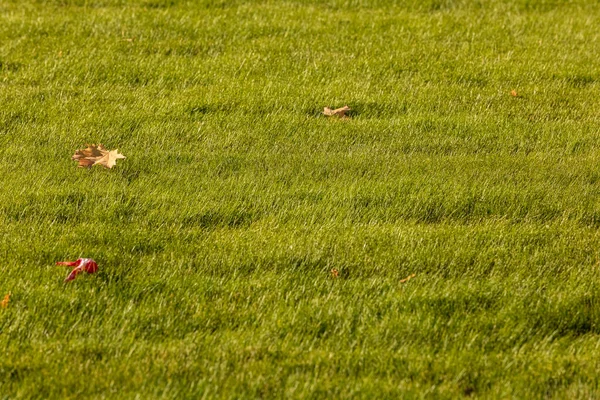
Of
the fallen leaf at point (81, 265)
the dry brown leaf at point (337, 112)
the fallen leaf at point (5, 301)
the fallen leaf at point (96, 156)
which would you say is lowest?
the fallen leaf at point (5, 301)

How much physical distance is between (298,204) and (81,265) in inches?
48.2

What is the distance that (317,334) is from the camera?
356 cm

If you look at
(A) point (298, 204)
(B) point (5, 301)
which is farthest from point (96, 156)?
(B) point (5, 301)

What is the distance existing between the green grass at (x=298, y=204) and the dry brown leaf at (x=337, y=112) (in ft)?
0.27

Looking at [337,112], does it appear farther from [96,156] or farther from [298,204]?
[96,156]

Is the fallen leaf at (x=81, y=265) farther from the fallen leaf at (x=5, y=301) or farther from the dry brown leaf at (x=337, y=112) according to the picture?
the dry brown leaf at (x=337, y=112)

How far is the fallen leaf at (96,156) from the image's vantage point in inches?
194

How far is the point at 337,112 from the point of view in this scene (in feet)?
18.7

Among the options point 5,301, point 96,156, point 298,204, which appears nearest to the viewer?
point 5,301

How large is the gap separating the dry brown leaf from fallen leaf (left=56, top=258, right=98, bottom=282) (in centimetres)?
223

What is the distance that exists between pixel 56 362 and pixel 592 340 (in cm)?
214

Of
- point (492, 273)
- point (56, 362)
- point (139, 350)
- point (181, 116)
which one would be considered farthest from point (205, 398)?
point (181, 116)

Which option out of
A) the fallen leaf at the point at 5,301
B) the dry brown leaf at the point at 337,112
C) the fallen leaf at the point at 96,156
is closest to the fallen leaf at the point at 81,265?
the fallen leaf at the point at 5,301

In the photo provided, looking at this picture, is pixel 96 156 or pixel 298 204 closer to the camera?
pixel 298 204
